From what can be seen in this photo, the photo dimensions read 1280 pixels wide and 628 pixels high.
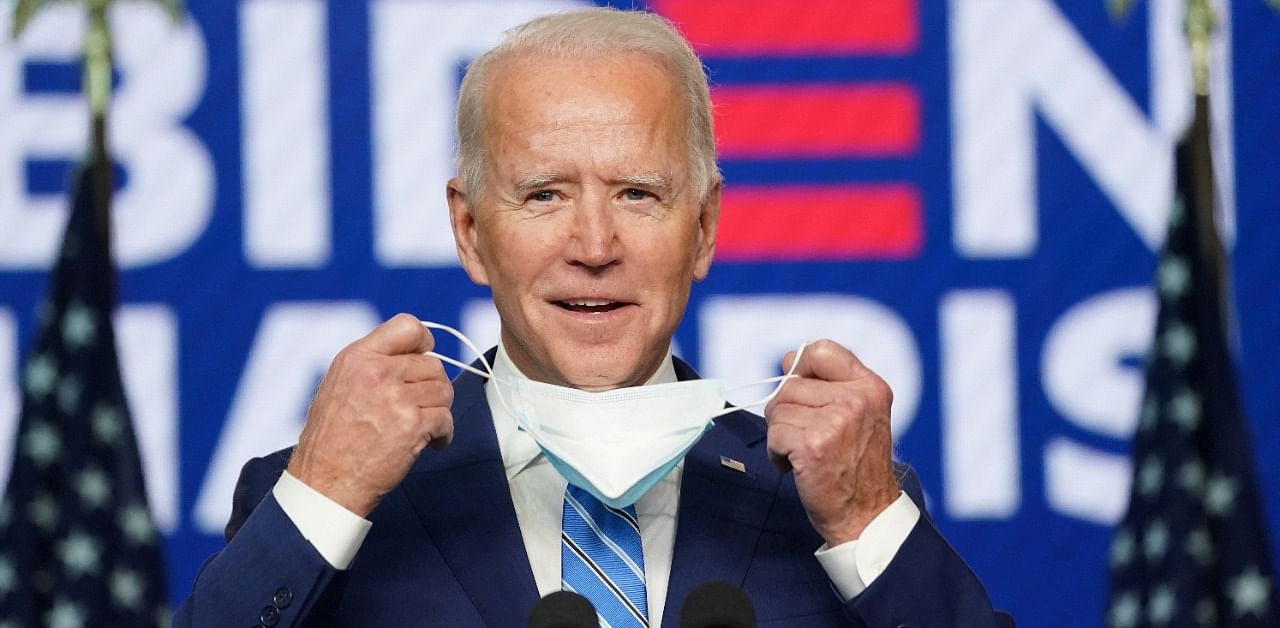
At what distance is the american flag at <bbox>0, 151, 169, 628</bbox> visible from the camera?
13.3 ft

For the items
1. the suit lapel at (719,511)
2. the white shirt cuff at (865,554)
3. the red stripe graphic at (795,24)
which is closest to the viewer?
the white shirt cuff at (865,554)

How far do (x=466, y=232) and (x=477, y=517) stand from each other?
0.41 meters

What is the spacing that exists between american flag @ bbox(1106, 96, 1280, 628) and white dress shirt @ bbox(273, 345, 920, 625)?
220cm

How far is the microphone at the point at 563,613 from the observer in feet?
5.08

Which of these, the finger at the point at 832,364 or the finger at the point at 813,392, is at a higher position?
the finger at the point at 832,364

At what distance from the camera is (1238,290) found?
434cm

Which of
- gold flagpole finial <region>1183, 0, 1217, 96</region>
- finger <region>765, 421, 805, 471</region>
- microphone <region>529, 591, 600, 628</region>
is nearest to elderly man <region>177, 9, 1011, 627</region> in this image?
finger <region>765, 421, 805, 471</region>

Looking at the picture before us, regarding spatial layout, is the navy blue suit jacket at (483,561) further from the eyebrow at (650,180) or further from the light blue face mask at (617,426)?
the eyebrow at (650,180)

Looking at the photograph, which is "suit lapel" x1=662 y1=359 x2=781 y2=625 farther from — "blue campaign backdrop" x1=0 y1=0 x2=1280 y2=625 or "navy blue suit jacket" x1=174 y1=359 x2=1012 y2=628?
"blue campaign backdrop" x1=0 y1=0 x2=1280 y2=625

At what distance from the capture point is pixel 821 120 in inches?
170

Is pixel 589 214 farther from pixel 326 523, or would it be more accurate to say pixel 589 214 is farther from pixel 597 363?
pixel 326 523

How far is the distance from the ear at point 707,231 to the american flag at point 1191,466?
6.98ft

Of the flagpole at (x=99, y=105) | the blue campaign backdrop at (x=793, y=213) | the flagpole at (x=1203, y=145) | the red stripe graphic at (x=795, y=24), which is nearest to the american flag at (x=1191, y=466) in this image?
the flagpole at (x=1203, y=145)

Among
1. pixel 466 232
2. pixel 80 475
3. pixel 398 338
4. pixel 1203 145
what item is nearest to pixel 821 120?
pixel 1203 145
